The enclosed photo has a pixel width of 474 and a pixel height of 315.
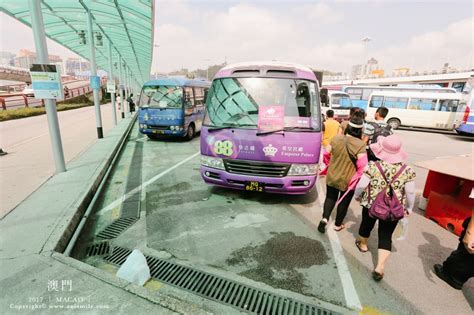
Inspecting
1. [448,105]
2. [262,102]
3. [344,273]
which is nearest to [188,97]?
[262,102]

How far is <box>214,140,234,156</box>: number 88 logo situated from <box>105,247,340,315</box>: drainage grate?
77.8 inches

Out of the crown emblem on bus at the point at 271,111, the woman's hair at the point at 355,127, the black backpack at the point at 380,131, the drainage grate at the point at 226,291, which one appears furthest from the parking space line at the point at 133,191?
the black backpack at the point at 380,131

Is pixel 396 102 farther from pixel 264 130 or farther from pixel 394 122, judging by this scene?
pixel 264 130

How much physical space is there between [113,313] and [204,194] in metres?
3.06

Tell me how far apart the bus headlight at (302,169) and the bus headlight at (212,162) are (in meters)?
1.18

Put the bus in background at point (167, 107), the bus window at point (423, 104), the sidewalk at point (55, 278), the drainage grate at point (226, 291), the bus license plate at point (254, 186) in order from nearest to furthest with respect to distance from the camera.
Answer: the sidewalk at point (55, 278)
the drainage grate at point (226, 291)
the bus license plate at point (254, 186)
the bus in background at point (167, 107)
the bus window at point (423, 104)

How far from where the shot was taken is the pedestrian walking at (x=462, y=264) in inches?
99.5

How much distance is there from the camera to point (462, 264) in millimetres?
2693

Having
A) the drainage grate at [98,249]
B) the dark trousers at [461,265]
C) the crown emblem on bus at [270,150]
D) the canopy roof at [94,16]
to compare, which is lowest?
the drainage grate at [98,249]

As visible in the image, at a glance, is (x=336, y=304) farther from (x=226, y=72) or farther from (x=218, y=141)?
(x=226, y=72)

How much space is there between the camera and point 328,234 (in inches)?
149

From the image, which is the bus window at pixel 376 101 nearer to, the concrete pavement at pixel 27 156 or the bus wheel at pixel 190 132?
the bus wheel at pixel 190 132

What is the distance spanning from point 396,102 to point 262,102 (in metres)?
17.2

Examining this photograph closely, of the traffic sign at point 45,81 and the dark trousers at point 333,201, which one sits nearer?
the dark trousers at point 333,201
